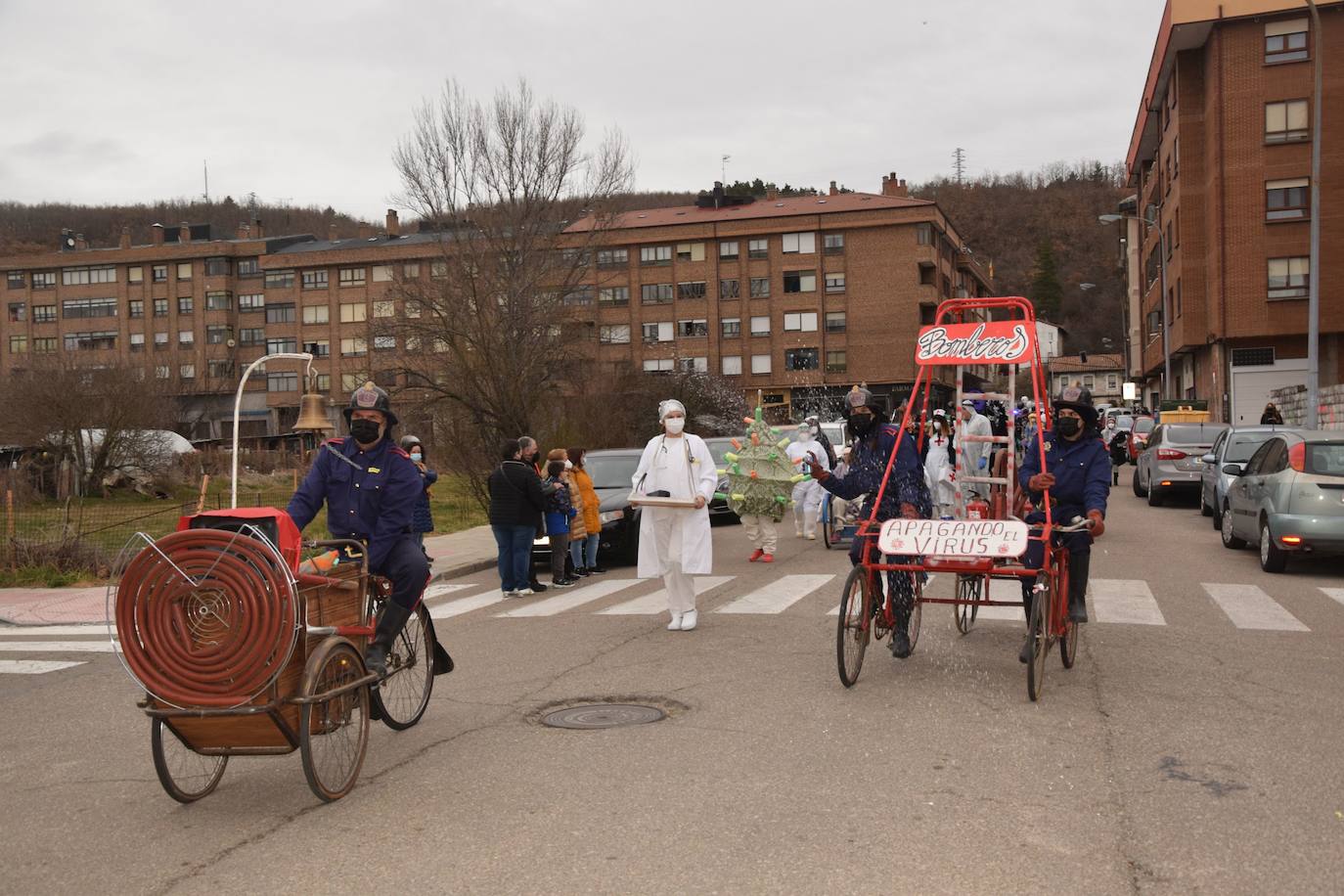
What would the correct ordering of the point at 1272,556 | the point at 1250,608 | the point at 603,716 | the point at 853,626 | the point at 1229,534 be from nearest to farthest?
the point at 603,716 < the point at 853,626 < the point at 1250,608 < the point at 1272,556 < the point at 1229,534

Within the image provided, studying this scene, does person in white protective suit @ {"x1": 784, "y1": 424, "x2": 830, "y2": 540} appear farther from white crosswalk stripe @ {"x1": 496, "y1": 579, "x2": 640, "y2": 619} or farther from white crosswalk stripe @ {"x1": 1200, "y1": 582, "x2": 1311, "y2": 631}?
white crosswalk stripe @ {"x1": 1200, "y1": 582, "x2": 1311, "y2": 631}

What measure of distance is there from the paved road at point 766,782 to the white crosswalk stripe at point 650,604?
185cm

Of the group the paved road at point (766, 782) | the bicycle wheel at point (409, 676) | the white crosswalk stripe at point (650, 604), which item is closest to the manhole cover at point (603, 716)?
the paved road at point (766, 782)

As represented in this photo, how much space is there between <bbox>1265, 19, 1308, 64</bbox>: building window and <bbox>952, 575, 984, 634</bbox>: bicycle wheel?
4003 cm

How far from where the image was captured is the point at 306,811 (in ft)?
18.6

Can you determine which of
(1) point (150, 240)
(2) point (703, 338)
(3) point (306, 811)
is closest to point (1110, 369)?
(2) point (703, 338)

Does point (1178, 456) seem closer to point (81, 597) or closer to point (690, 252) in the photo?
point (81, 597)

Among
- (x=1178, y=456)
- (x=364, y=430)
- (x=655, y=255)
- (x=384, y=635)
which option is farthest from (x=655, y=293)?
(x=384, y=635)

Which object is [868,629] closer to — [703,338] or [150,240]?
[703,338]

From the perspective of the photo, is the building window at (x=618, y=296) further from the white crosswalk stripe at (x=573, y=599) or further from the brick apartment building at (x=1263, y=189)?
the white crosswalk stripe at (x=573, y=599)

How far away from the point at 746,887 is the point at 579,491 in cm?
1148

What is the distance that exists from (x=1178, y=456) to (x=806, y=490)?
9562mm

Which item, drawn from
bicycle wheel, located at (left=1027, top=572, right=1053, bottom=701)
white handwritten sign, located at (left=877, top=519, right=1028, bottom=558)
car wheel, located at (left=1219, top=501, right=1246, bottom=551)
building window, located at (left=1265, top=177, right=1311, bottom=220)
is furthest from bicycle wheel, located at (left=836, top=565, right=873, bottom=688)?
building window, located at (left=1265, top=177, right=1311, bottom=220)

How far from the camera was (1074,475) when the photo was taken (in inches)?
332
